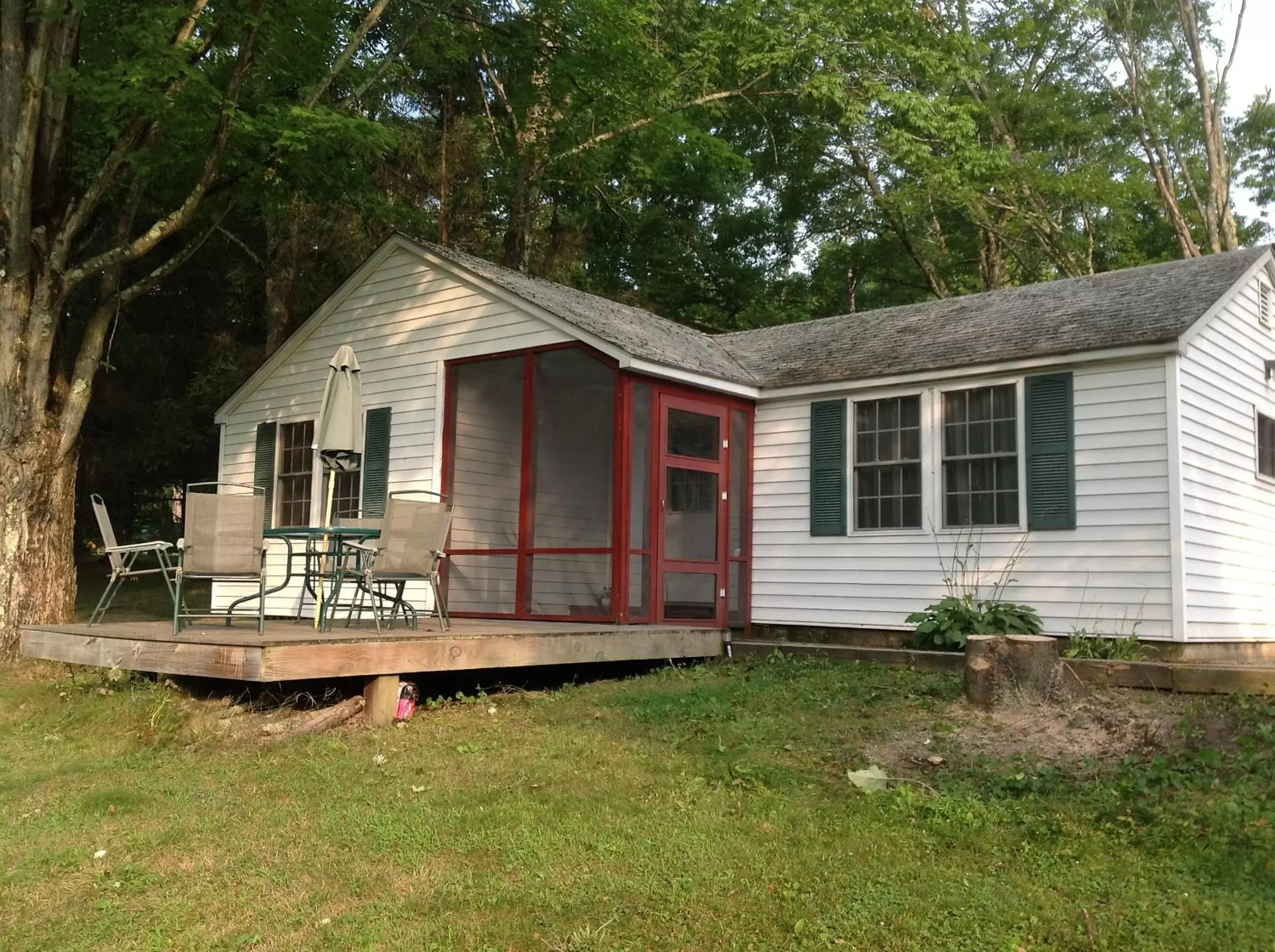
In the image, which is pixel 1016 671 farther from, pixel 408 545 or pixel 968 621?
pixel 408 545

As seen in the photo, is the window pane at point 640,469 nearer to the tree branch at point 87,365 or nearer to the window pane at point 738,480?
the window pane at point 738,480

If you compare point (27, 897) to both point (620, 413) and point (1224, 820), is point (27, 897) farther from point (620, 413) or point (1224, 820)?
point (620, 413)

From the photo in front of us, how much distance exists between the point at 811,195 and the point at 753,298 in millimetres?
2495

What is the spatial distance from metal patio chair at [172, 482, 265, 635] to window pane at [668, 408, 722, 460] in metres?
3.94

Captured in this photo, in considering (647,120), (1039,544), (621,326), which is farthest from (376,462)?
(647,120)

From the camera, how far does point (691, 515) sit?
9.80 m

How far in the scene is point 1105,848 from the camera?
3977 millimetres

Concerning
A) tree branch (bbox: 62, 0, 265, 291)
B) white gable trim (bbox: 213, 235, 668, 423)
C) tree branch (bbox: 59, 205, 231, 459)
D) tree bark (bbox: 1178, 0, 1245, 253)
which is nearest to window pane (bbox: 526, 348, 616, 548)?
white gable trim (bbox: 213, 235, 668, 423)

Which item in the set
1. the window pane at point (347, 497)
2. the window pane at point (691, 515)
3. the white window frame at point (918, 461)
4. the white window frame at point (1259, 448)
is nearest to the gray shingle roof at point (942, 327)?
the white window frame at point (918, 461)

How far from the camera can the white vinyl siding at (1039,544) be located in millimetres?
8008

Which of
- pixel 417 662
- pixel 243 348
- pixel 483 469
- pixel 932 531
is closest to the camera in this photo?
pixel 417 662

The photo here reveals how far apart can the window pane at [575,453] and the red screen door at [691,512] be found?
4.19 feet

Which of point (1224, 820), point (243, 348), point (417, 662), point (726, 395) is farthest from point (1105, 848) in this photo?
point (243, 348)

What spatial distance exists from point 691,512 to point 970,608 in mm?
2592
